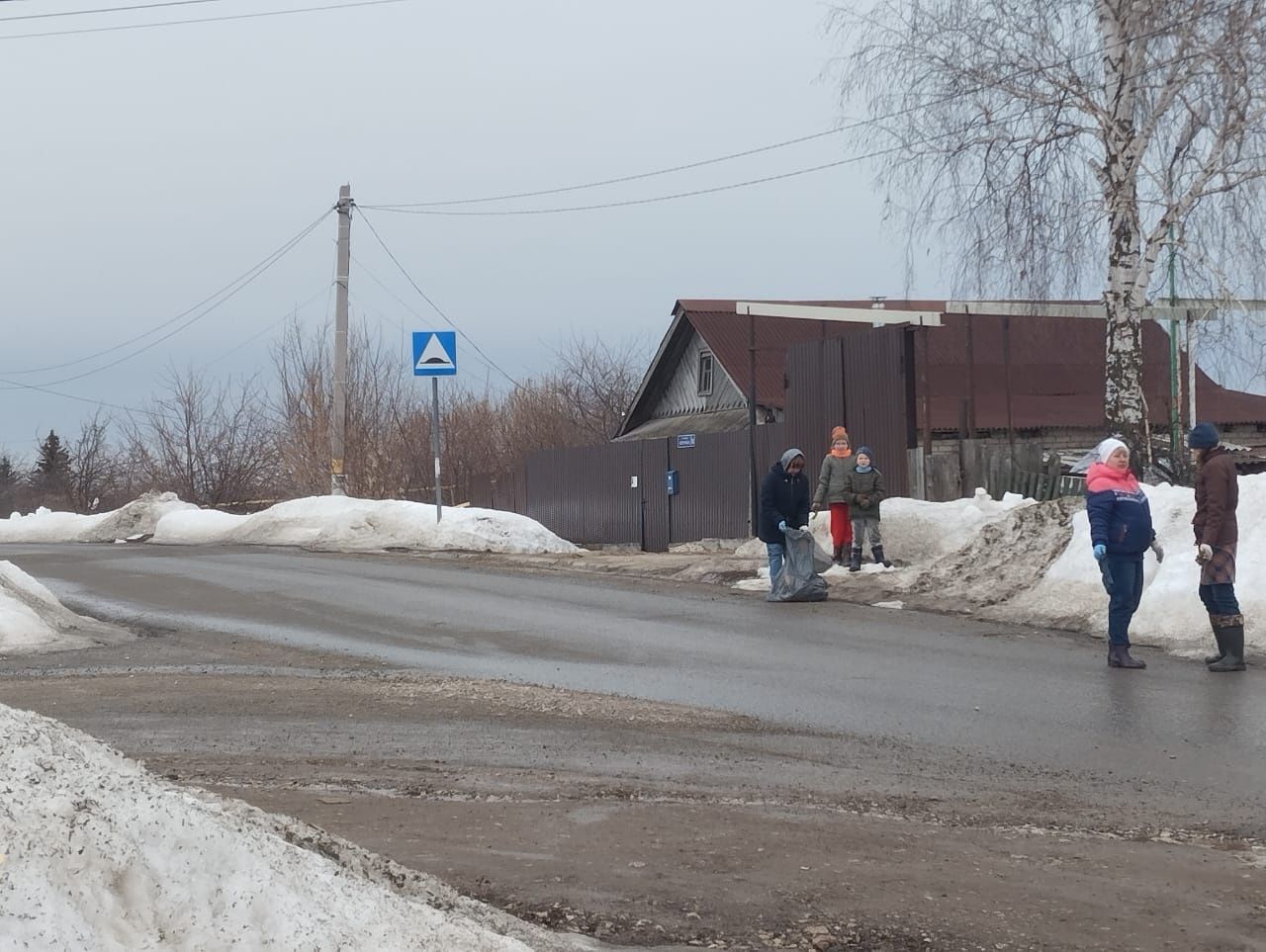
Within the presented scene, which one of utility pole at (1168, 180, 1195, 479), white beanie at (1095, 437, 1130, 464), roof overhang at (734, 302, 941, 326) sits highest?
roof overhang at (734, 302, 941, 326)

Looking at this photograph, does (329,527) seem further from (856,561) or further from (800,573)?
(800,573)

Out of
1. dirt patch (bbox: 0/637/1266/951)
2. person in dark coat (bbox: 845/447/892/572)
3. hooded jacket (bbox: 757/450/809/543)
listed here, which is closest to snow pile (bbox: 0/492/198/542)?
person in dark coat (bbox: 845/447/892/572)

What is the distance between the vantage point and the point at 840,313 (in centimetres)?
2822

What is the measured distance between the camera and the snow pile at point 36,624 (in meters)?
11.7

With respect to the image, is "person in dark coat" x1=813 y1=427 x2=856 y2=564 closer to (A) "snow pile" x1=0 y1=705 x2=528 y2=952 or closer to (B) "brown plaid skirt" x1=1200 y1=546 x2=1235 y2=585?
(B) "brown plaid skirt" x1=1200 y1=546 x2=1235 y2=585

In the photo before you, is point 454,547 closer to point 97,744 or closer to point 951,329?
point 951,329

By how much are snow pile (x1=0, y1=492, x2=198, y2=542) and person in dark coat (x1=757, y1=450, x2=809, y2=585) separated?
59.3 feet

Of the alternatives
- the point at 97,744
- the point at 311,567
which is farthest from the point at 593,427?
the point at 97,744

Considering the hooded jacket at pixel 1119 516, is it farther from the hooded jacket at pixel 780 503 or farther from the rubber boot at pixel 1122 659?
the hooded jacket at pixel 780 503

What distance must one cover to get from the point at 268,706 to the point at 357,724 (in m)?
0.85

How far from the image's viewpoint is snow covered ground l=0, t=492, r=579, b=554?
24.1m

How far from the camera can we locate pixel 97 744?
460 centimetres

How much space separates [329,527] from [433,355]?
487cm

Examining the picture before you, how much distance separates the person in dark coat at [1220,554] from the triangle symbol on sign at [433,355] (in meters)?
14.0
